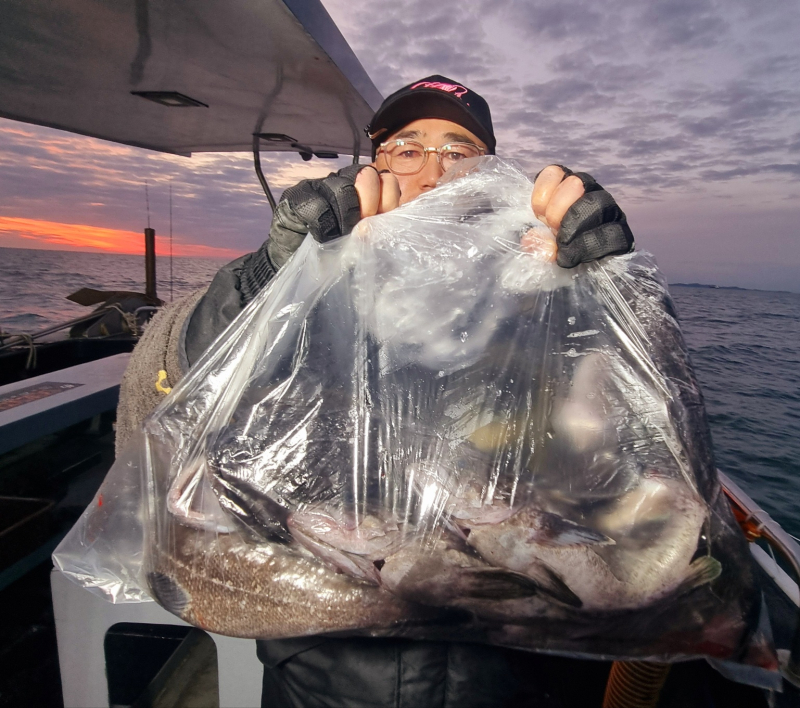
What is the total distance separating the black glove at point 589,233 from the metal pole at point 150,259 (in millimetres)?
5020

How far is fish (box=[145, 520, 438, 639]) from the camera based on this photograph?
83 cm

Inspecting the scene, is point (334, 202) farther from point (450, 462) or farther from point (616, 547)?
point (616, 547)

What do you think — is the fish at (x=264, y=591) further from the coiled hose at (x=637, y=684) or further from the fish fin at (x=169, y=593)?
the coiled hose at (x=637, y=684)

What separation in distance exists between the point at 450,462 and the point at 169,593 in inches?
23.4

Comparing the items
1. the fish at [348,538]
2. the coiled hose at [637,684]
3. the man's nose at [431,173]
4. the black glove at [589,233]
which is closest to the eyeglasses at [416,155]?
the man's nose at [431,173]

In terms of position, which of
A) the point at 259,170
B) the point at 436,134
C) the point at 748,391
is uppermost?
the point at 259,170

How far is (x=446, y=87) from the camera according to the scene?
1575 millimetres

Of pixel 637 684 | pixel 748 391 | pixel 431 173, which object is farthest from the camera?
pixel 748 391

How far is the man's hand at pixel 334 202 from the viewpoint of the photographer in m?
0.99

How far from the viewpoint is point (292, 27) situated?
154cm

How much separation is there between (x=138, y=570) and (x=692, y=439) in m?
1.11

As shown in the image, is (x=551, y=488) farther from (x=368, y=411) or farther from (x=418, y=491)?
(x=368, y=411)

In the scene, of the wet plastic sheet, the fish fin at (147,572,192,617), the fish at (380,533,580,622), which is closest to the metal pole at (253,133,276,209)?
the wet plastic sheet

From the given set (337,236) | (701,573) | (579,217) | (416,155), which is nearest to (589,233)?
(579,217)
